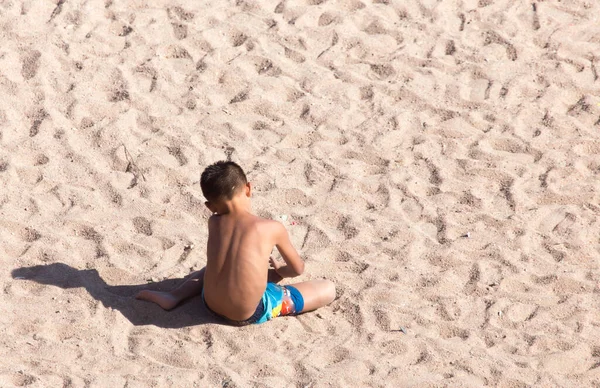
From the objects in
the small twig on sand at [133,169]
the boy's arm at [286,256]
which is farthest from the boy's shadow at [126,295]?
the small twig on sand at [133,169]

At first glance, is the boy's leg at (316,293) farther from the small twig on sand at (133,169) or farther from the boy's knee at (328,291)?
the small twig on sand at (133,169)

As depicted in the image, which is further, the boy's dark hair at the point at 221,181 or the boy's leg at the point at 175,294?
the boy's leg at the point at 175,294

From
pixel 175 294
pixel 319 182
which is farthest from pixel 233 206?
pixel 319 182

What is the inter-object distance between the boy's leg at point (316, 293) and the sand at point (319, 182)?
65 millimetres

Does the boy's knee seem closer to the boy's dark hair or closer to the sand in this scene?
the sand

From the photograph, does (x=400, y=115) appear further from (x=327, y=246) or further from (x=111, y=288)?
(x=111, y=288)

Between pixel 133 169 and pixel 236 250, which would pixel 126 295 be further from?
pixel 133 169

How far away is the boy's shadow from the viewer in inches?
185

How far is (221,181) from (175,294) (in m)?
0.73

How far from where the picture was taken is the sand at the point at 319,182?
4.49m

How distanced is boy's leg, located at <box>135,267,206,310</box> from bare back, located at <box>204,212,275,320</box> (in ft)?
1.00

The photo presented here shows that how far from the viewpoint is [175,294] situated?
15.6 feet

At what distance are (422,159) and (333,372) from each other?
2.01 metres

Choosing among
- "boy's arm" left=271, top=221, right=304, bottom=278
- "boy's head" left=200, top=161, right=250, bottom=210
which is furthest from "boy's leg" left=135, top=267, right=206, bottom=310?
"boy's head" left=200, top=161, right=250, bottom=210
